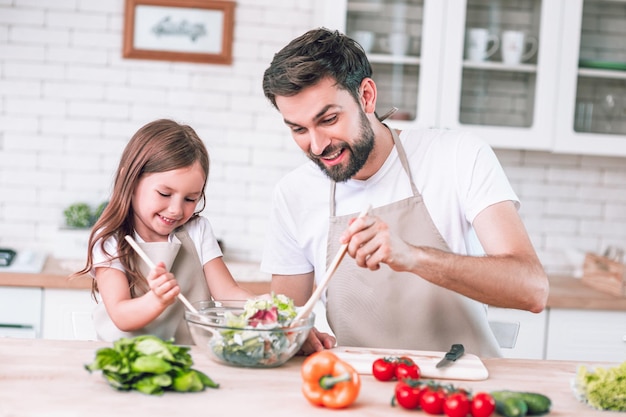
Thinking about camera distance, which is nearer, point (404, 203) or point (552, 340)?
point (404, 203)

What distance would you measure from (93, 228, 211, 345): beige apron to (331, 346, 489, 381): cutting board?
56 cm

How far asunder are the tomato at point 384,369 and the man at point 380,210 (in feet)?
0.90

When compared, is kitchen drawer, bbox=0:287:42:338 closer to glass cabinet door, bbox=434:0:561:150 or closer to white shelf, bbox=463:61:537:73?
glass cabinet door, bbox=434:0:561:150

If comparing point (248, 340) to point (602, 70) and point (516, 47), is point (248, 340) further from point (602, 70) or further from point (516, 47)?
point (602, 70)

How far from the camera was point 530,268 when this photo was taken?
7.18ft

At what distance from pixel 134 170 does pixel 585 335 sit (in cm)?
222

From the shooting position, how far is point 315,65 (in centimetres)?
233

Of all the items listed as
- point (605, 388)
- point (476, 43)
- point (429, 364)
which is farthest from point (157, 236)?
point (476, 43)

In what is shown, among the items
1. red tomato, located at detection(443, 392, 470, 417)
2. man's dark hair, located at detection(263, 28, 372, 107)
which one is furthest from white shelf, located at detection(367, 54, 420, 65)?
red tomato, located at detection(443, 392, 470, 417)

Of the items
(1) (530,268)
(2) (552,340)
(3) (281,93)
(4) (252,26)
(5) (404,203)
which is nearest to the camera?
(1) (530,268)

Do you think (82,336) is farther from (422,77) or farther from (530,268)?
(422,77)

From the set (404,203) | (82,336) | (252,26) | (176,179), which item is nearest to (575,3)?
(252,26)

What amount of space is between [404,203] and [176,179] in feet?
2.20

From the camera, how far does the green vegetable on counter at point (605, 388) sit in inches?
66.6
